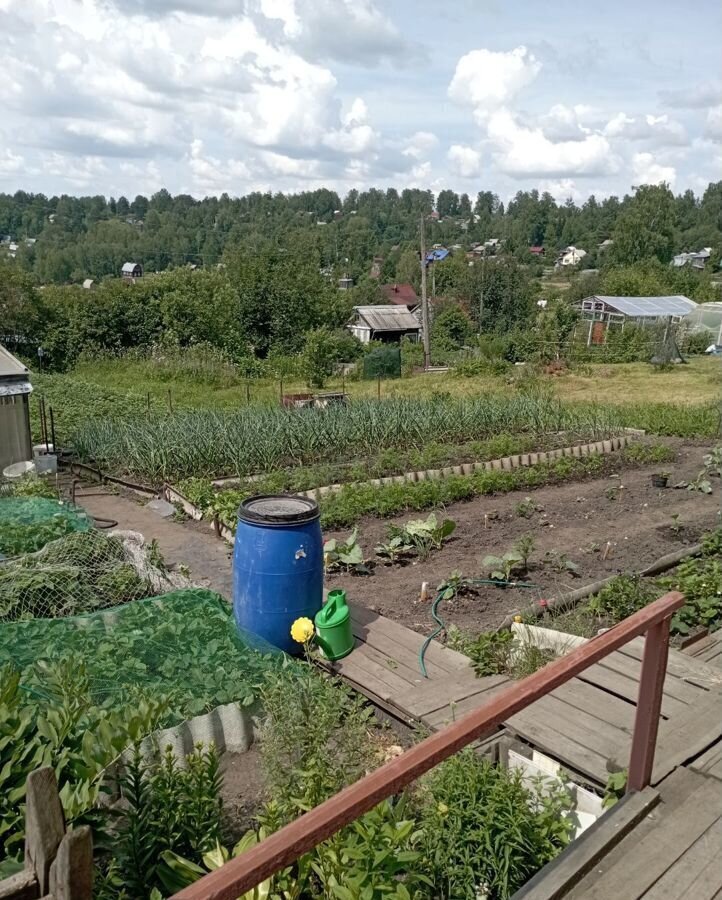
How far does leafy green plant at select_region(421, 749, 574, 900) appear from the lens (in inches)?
110

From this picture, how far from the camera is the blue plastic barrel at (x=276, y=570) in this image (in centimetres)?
496

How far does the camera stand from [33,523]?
6820 mm

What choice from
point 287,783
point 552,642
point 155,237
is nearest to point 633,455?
point 552,642

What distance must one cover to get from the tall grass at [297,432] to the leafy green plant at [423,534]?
11.4ft

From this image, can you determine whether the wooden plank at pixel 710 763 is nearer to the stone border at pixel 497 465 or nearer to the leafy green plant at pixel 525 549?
the leafy green plant at pixel 525 549

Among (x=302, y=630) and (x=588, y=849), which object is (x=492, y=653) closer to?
(x=302, y=630)

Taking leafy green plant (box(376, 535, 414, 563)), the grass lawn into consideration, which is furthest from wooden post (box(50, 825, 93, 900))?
the grass lawn

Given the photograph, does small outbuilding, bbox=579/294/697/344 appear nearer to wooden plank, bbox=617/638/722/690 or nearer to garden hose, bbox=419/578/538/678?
garden hose, bbox=419/578/538/678

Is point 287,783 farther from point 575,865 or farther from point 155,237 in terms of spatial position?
point 155,237

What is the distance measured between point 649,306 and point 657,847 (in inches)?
1377

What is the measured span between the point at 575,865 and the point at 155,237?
390ft

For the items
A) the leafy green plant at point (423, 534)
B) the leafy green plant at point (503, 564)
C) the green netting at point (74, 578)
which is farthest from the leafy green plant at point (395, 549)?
the green netting at point (74, 578)

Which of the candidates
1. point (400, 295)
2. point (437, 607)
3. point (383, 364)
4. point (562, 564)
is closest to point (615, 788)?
point (437, 607)

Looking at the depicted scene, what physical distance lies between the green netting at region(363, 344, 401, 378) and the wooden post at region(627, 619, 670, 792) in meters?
Answer: 23.3
